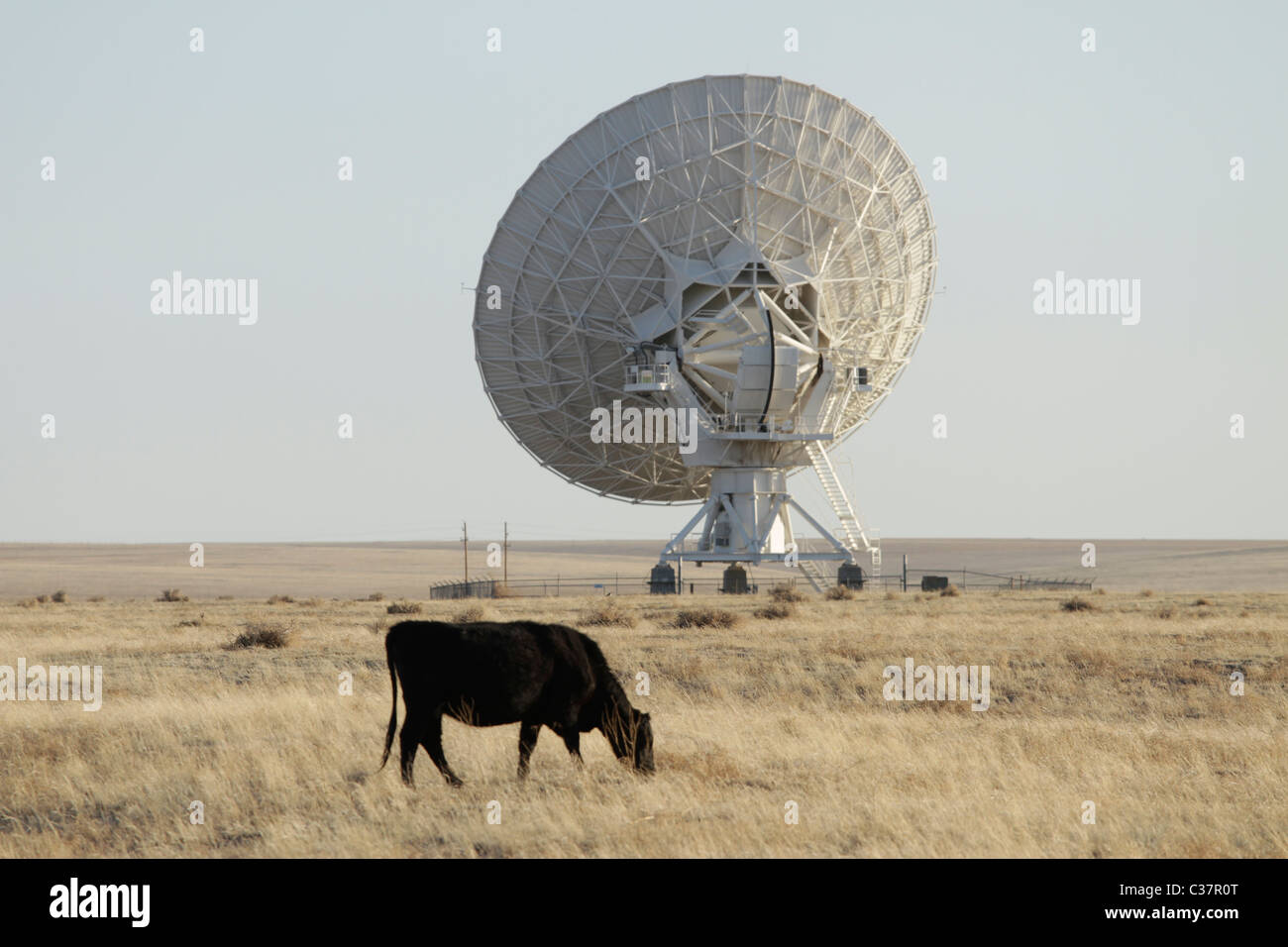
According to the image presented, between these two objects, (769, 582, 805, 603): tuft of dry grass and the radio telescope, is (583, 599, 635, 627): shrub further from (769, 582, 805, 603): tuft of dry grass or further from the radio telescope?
the radio telescope

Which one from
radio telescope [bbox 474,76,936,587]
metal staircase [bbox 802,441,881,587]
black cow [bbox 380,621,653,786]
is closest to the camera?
black cow [bbox 380,621,653,786]

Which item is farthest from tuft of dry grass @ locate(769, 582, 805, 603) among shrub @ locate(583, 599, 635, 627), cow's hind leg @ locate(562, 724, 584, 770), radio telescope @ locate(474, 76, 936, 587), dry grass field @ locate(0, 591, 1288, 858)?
cow's hind leg @ locate(562, 724, 584, 770)

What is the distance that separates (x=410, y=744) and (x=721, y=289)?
1516 inches

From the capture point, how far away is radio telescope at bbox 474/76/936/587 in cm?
4903

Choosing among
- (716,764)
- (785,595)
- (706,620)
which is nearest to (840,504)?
(785,595)

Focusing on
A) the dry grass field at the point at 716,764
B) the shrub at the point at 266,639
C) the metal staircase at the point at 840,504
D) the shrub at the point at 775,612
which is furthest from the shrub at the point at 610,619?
the metal staircase at the point at 840,504

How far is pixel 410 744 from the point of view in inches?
507

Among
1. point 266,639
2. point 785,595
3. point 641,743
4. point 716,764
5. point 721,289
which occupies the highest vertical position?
point 721,289

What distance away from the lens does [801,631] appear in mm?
31875

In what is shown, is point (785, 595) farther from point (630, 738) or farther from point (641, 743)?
point (630, 738)

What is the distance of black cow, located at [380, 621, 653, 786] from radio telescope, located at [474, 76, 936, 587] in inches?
1459

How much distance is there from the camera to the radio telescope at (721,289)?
161 feet

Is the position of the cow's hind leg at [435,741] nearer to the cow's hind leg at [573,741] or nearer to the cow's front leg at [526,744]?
the cow's front leg at [526,744]
